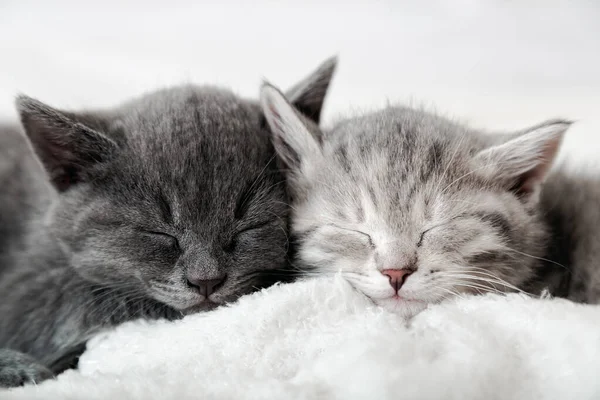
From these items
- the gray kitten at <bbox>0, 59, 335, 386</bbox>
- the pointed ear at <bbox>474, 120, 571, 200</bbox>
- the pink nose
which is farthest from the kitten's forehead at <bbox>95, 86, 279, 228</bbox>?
the pointed ear at <bbox>474, 120, 571, 200</bbox>

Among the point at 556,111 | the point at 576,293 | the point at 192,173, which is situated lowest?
the point at 576,293

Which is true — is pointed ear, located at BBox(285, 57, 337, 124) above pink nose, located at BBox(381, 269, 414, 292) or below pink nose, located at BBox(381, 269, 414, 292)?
above

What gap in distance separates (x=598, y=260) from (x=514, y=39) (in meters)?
1.01

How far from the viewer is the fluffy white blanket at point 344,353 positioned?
819mm

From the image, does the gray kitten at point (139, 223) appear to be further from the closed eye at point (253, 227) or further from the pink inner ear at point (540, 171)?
the pink inner ear at point (540, 171)

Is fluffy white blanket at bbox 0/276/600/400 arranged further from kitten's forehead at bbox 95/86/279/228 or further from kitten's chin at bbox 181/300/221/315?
kitten's forehead at bbox 95/86/279/228

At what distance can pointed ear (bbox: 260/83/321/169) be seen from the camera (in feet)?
4.02

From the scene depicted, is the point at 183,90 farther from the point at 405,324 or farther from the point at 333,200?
Result: the point at 405,324

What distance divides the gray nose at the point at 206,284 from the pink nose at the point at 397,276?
1.01 feet

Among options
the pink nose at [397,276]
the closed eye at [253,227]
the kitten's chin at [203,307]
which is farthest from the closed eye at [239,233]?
the pink nose at [397,276]

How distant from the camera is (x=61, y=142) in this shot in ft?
3.92

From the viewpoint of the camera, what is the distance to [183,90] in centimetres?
138

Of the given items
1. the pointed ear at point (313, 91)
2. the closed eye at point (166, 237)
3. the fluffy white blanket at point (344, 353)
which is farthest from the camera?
the pointed ear at point (313, 91)

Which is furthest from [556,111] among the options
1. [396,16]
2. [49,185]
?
[49,185]
